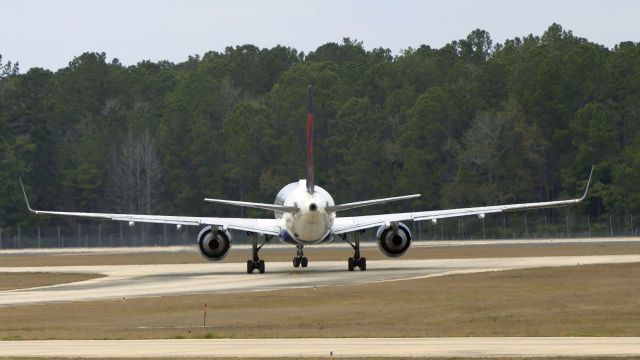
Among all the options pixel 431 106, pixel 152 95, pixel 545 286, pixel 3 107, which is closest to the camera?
pixel 545 286

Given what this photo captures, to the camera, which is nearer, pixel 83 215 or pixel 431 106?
pixel 83 215

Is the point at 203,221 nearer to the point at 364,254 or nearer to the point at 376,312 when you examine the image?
the point at 364,254

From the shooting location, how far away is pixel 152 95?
185 metres

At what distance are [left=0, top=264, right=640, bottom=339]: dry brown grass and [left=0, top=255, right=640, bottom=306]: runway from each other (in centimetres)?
332

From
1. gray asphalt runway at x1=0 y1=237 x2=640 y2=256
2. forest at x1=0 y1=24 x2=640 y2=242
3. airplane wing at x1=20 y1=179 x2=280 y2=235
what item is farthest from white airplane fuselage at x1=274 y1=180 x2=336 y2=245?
forest at x1=0 y1=24 x2=640 y2=242

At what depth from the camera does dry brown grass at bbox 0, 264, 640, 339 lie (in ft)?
115

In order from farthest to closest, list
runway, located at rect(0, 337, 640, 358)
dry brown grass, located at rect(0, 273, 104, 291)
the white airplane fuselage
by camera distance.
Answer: dry brown grass, located at rect(0, 273, 104, 291)
the white airplane fuselage
runway, located at rect(0, 337, 640, 358)

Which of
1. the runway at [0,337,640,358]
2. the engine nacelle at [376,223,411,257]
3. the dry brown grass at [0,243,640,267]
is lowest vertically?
the runway at [0,337,640,358]

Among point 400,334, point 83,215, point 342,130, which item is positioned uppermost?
point 342,130

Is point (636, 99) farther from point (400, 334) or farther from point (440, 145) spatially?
point (400, 334)

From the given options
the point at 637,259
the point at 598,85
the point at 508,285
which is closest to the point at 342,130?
the point at 598,85

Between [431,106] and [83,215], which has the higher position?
[431,106]

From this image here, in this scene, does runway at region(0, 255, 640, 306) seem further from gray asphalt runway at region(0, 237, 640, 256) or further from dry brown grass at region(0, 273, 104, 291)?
gray asphalt runway at region(0, 237, 640, 256)

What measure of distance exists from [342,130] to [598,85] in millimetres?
26844
